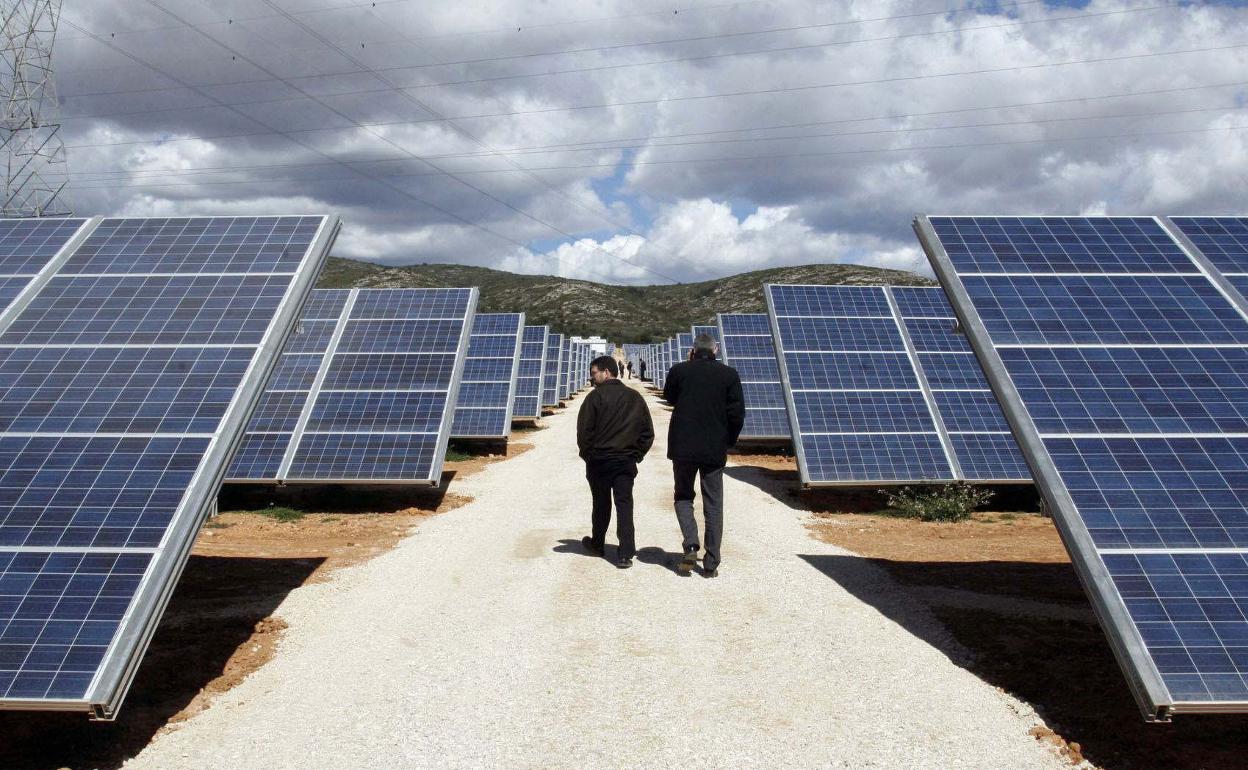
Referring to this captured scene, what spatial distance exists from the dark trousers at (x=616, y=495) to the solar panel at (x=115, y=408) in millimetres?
3935

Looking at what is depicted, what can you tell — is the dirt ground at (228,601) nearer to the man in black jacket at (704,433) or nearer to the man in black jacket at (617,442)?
the man in black jacket at (617,442)

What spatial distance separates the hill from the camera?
128750mm

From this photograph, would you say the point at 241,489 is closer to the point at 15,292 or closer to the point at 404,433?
the point at 404,433

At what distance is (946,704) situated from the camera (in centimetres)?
562

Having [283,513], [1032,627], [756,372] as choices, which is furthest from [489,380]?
[1032,627]

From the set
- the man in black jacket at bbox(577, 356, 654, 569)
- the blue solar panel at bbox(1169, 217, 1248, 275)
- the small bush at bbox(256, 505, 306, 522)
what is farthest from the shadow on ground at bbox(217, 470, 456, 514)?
the blue solar panel at bbox(1169, 217, 1248, 275)

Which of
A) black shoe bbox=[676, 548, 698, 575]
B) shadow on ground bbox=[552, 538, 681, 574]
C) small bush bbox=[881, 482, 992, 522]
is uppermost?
small bush bbox=[881, 482, 992, 522]

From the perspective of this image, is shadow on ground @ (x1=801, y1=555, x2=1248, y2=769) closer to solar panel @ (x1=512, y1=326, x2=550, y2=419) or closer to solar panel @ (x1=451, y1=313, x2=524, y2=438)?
solar panel @ (x1=451, y1=313, x2=524, y2=438)

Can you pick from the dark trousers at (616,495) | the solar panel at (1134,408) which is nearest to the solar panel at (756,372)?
the dark trousers at (616,495)

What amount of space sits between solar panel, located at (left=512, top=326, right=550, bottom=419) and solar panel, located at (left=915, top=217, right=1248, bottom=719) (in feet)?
65.9

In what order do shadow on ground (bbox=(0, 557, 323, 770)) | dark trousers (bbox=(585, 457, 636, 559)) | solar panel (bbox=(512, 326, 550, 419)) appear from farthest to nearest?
solar panel (bbox=(512, 326, 550, 419)) < dark trousers (bbox=(585, 457, 636, 559)) < shadow on ground (bbox=(0, 557, 323, 770))

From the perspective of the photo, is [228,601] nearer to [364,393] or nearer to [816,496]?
[364,393]

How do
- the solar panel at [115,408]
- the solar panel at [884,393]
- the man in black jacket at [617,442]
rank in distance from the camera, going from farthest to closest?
the solar panel at [884,393] < the man in black jacket at [617,442] < the solar panel at [115,408]

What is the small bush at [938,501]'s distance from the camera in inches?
495
